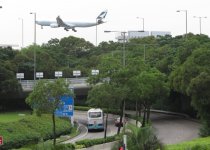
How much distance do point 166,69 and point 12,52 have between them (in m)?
27.5

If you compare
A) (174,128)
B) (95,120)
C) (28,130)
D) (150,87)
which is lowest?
(174,128)

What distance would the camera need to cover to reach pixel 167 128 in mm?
63844

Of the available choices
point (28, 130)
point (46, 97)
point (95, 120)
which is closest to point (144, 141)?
point (46, 97)

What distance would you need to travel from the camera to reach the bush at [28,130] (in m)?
44.4

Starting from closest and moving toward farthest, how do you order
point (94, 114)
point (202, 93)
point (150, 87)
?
1. point (202, 93)
2. point (150, 87)
3. point (94, 114)

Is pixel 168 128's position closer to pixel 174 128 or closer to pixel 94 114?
pixel 174 128

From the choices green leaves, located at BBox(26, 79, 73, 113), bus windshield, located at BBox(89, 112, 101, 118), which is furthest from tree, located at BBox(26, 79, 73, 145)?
bus windshield, located at BBox(89, 112, 101, 118)

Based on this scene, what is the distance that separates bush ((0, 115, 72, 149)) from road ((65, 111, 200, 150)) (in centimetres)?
225

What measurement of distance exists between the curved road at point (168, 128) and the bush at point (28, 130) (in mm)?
2239

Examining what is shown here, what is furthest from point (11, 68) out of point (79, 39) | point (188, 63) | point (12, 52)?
point (79, 39)

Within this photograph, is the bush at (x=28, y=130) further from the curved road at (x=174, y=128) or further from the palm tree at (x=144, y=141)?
the palm tree at (x=144, y=141)

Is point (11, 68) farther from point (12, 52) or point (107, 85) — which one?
point (107, 85)

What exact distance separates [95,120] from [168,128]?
922cm

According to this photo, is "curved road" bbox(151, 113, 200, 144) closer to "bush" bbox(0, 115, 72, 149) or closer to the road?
the road
